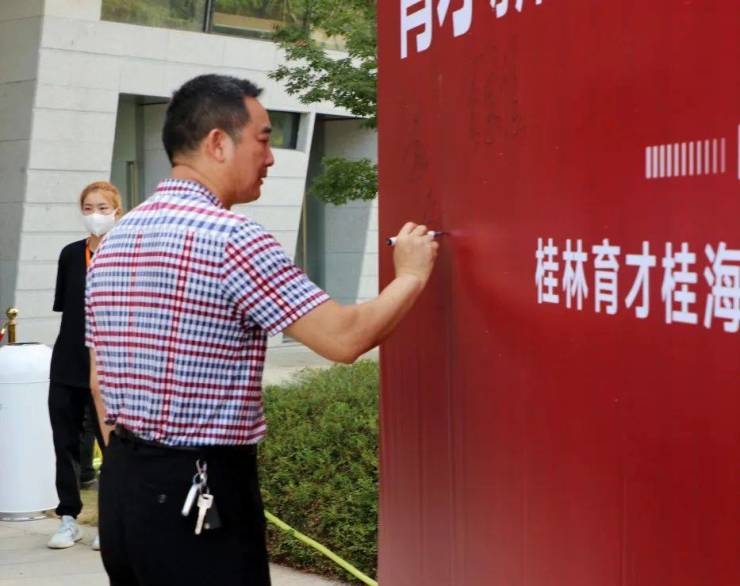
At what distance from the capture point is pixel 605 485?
2.42m

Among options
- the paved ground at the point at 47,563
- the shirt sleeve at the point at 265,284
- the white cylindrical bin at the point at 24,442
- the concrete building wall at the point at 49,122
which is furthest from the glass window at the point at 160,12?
the shirt sleeve at the point at 265,284

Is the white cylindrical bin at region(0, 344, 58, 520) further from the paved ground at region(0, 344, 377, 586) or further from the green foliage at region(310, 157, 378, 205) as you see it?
the green foliage at region(310, 157, 378, 205)

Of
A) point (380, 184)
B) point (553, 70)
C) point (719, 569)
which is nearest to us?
point (719, 569)

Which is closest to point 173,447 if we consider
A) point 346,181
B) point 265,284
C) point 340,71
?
point 265,284

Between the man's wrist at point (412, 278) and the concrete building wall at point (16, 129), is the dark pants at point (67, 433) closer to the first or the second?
the man's wrist at point (412, 278)

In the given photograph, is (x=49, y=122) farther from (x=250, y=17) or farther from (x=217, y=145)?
(x=217, y=145)

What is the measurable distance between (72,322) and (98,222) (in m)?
0.55

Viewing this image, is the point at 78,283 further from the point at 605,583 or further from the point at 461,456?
the point at 605,583

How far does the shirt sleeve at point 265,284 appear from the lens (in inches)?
117

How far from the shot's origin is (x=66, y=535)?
705cm

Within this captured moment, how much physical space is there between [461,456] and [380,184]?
0.84 metres

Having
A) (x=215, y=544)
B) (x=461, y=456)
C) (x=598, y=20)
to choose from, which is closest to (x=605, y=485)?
(x=461, y=456)

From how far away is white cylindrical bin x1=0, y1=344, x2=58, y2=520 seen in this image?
7785mm

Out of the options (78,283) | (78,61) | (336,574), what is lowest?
(336,574)
